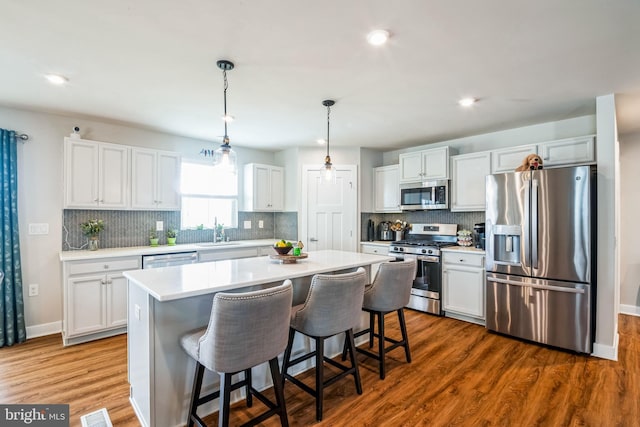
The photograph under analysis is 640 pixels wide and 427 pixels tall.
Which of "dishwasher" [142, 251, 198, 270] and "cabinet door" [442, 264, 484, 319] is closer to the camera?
"dishwasher" [142, 251, 198, 270]

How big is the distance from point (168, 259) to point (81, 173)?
1.32 metres

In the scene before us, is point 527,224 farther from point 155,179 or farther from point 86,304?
point 86,304

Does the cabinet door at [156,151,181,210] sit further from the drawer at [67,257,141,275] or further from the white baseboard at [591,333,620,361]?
the white baseboard at [591,333,620,361]

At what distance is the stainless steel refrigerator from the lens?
9.87 feet

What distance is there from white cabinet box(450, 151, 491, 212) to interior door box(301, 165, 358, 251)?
1.48m

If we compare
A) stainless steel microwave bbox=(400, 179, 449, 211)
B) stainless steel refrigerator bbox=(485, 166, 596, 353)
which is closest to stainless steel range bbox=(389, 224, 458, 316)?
stainless steel microwave bbox=(400, 179, 449, 211)

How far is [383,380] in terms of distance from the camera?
257cm

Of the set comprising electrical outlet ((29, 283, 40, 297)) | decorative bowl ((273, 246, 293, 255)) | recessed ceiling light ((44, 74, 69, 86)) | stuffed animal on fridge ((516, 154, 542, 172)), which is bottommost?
electrical outlet ((29, 283, 40, 297))

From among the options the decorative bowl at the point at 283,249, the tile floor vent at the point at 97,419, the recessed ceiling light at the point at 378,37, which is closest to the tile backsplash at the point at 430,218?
the decorative bowl at the point at 283,249

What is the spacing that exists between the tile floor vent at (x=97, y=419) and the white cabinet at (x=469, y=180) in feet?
13.9

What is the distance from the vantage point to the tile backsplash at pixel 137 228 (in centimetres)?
368

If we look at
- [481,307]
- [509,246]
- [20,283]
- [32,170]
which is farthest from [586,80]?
[20,283]

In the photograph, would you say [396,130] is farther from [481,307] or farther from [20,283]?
[20,283]

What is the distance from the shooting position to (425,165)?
4.62 m
